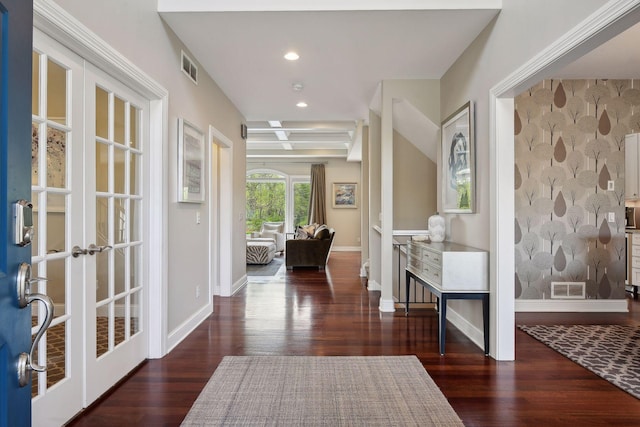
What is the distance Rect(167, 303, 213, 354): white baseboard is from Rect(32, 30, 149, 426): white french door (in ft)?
1.19

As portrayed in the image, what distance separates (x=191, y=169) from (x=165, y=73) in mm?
870

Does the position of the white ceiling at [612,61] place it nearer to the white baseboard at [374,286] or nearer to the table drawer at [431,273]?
the table drawer at [431,273]

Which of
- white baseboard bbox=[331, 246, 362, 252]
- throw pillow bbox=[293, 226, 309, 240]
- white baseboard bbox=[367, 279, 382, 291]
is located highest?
throw pillow bbox=[293, 226, 309, 240]

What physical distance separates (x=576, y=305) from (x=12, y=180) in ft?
16.4

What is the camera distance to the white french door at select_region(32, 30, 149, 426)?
5.84 ft

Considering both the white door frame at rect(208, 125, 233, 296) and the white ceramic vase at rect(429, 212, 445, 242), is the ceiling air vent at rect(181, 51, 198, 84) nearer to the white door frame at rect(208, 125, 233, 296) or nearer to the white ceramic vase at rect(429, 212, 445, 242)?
the white door frame at rect(208, 125, 233, 296)

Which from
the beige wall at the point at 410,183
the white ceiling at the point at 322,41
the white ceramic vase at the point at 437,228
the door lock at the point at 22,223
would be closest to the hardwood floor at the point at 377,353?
the white ceramic vase at the point at 437,228

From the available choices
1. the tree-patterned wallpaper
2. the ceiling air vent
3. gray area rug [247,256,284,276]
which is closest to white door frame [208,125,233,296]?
the ceiling air vent

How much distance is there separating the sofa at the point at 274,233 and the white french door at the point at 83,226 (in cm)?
732

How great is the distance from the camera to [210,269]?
4219 millimetres

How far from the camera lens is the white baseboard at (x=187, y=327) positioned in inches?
121

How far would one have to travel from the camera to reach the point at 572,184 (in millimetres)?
4219

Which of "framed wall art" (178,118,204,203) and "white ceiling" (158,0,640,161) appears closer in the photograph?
"white ceiling" (158,0,640,161)

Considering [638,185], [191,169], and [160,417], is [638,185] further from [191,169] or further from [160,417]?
[160,417]
